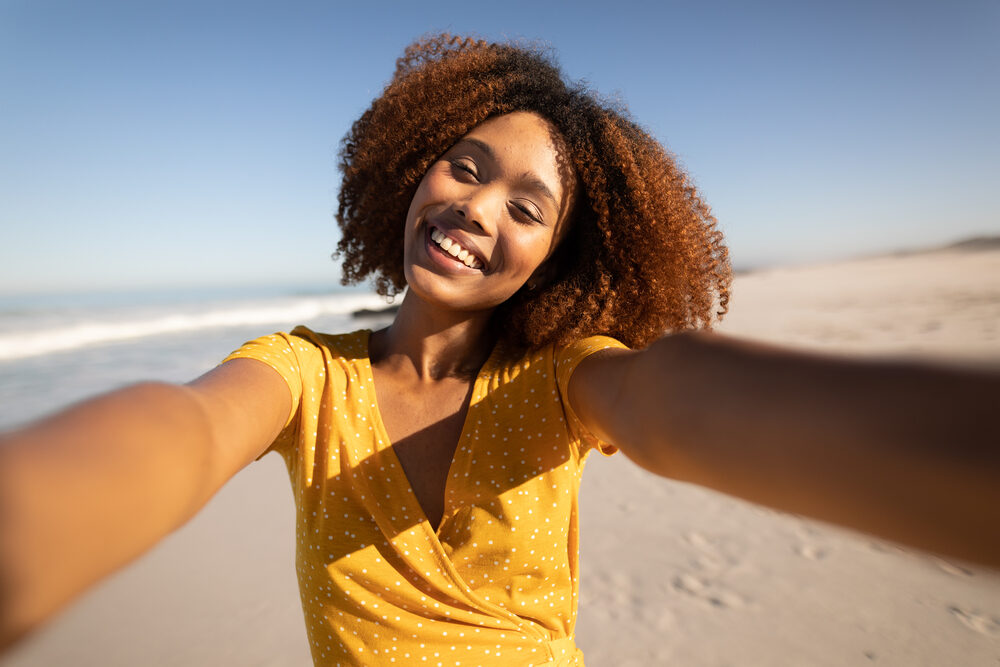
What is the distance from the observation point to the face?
1699 mm

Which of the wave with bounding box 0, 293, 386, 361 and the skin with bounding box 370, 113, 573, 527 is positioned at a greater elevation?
the skin with bounding box 370, 113, 573, 527

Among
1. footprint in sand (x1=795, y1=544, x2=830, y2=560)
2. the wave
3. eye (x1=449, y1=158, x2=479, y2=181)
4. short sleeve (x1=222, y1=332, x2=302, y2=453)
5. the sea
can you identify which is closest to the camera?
short sleeve (x1=222, y1=332, x2=302, y2=453)

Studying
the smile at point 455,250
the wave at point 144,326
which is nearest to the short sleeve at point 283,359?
the smile at point 455,250

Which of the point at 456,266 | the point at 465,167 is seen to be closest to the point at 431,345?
the point at 456,266

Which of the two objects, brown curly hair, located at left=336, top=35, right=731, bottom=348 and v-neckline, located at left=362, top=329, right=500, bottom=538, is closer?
v-neckline, located at left=362, top=329, right=500, bottom=538

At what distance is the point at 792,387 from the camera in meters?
0.74

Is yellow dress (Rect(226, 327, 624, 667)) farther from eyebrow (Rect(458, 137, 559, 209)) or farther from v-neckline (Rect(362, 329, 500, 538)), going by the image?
eyebrow (Rect(458, 137, 559, 209))

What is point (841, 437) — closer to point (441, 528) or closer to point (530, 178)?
point (441, 528)

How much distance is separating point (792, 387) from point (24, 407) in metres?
9.16

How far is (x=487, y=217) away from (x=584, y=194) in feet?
1.41

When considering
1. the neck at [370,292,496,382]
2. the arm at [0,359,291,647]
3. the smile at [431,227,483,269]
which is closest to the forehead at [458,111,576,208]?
the smile at [431,227,483,269]

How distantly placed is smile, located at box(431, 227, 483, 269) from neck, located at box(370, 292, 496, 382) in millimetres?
213

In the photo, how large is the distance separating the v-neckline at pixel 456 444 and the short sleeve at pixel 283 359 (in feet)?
0.72

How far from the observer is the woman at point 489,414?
0.62 meters
